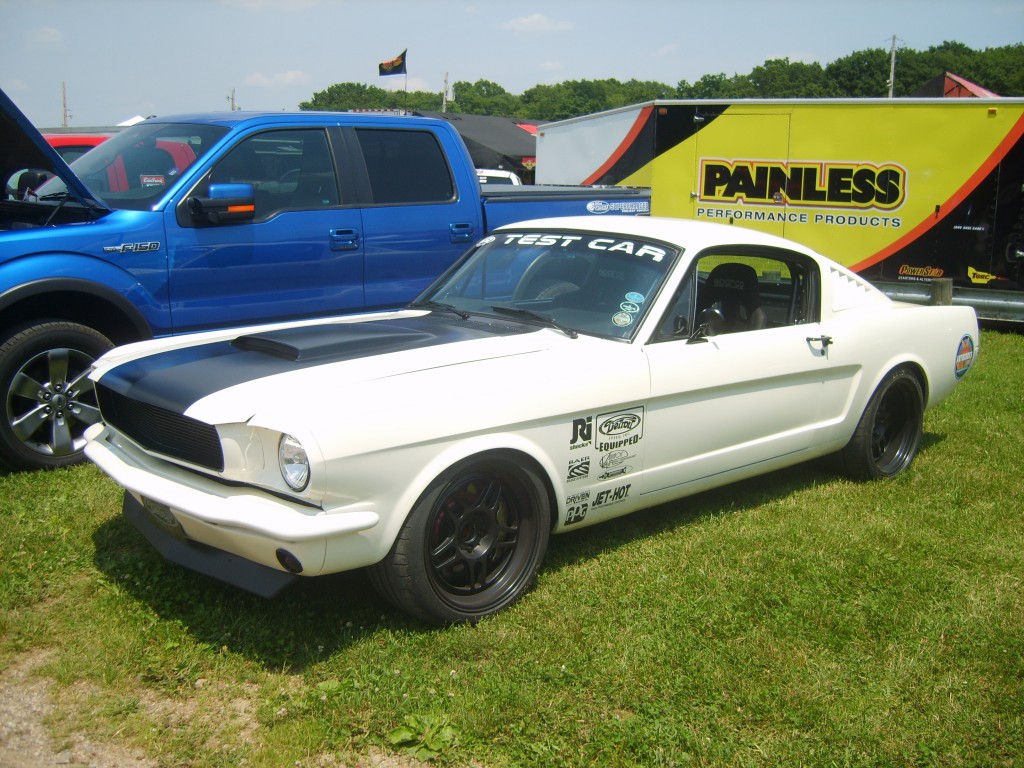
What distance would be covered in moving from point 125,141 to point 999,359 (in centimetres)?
810

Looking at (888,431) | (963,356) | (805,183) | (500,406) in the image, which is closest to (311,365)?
(500,406)

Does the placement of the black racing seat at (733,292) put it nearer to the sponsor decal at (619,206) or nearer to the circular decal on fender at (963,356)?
the circular decal on fender at (963,356)

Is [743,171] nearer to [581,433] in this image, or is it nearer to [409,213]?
[409,213]

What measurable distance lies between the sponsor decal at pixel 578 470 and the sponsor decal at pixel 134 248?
2.96 m

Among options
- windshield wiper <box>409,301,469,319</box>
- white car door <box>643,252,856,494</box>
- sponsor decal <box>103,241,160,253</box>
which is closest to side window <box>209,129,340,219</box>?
sponsor decal <box>103,241,160,253</box>

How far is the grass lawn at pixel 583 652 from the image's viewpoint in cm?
303

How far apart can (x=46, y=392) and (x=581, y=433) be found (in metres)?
3.11

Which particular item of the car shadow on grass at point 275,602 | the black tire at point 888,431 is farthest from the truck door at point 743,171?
the car shadow on grass at point 275,602

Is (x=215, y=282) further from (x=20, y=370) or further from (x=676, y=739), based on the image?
(x=676, y=739)

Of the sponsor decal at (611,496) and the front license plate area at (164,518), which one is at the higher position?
the front license plate area at (164,518)

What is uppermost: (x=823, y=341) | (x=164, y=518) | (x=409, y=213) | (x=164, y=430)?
(x=409, y=213)

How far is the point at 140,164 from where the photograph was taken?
595 centimetres

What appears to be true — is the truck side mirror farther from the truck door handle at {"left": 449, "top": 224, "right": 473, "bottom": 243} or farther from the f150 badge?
the truck door handle at {"left": 449, "top": 224, "right": 473, "bottom": 243}

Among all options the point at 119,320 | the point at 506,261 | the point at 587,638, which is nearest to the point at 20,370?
the point at 119,320
